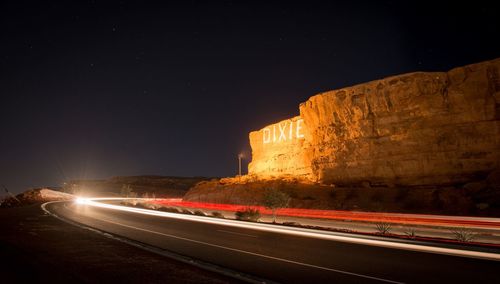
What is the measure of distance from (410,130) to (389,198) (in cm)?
706

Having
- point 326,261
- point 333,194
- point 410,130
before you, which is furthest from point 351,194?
point 326,261

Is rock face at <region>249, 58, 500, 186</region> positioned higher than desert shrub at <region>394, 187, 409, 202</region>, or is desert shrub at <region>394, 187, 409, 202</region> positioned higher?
rock face at <region>249, 58, 500, 186</region>

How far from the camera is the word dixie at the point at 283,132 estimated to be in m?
54.9

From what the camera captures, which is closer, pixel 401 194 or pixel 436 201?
pixel 436 201

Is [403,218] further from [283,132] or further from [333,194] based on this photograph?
[283,132]

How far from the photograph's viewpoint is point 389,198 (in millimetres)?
34531

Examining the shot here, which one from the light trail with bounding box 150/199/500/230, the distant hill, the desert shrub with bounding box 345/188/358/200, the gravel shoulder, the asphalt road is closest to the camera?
the gravel shoulder

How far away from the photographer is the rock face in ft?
106

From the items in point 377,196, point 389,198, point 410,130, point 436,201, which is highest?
point 410,130

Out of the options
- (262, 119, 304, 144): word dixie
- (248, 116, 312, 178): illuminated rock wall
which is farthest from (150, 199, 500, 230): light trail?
(262, 119, 304, 144): word dixie

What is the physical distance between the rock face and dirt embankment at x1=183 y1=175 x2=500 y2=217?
167 centimetres

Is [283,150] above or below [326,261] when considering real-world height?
above

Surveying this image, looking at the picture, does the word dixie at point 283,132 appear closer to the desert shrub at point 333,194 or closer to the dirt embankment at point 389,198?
the dirt embankment at point 389,198

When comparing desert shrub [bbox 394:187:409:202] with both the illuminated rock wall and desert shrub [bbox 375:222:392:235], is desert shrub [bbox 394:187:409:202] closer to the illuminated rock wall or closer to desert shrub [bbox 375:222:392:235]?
desert shrub [bbox 375:222:392:235]
